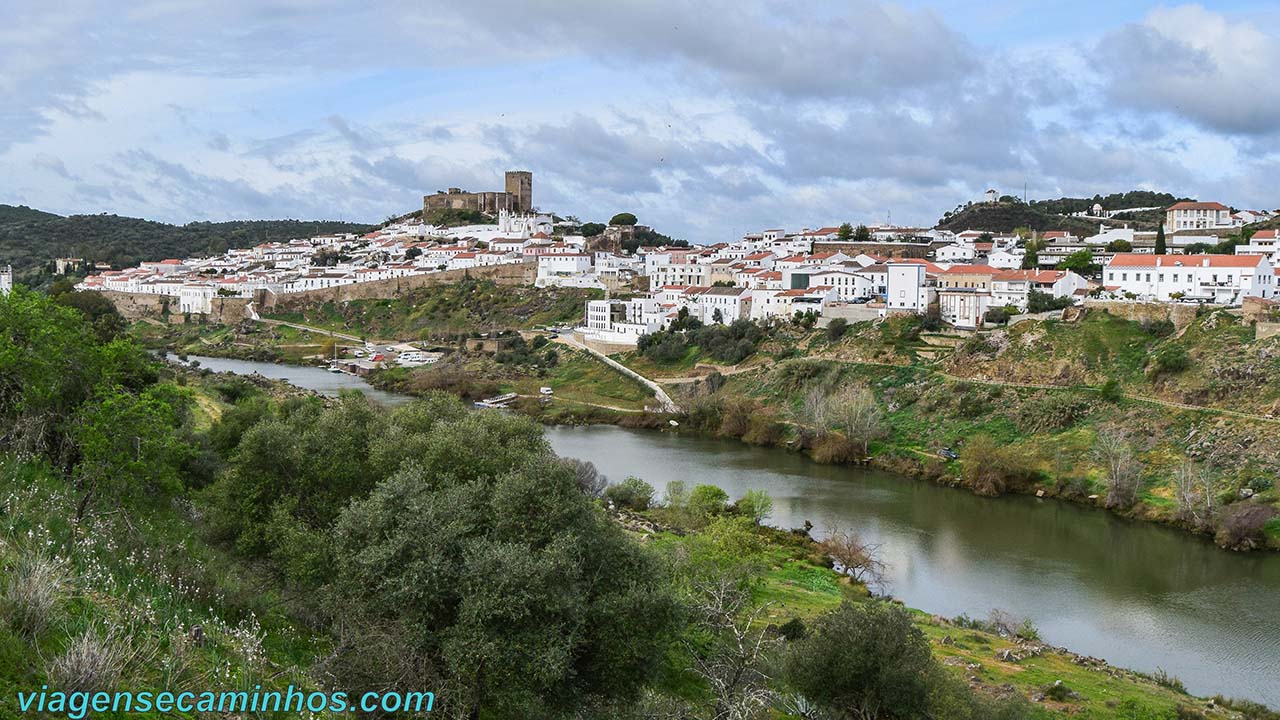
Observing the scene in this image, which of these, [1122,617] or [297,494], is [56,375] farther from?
[1122,617]

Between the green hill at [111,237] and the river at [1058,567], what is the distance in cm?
9196

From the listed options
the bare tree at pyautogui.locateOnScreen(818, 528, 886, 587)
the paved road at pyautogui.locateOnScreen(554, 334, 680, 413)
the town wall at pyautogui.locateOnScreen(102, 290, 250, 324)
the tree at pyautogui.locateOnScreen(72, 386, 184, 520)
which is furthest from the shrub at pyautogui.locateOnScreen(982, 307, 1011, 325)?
the town wall at pyautogui.locateOnScreen(102, 290, 250, 324)

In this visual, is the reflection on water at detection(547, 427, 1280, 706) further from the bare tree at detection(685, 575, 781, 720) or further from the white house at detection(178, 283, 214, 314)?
the white house at detection(178, 283, 214, 314)

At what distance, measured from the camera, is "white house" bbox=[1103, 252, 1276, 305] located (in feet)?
121

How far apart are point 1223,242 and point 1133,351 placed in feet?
76.5

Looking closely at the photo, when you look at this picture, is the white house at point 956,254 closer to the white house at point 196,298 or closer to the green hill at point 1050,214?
the green hill at point 1050,214

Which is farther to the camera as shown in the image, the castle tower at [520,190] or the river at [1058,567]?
the castle tower at [520,190]

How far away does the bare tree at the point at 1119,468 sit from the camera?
26484 mm

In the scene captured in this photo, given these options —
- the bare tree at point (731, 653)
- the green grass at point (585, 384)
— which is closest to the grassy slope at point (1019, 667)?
the bare tree at point (731, 653)

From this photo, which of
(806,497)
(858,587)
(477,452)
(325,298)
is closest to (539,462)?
(477,452)

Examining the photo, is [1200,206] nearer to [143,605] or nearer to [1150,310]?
[1150,310]

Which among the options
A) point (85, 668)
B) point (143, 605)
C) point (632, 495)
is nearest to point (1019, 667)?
point (632, 495)

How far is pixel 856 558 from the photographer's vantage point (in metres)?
21.1

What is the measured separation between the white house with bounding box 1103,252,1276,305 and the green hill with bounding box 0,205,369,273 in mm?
96153
